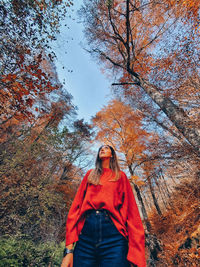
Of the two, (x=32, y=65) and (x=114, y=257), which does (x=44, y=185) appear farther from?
(x=114, y=257)

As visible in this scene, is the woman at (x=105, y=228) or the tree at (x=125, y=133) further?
the tree at (x=125, y=133)

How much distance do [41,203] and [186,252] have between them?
684cm

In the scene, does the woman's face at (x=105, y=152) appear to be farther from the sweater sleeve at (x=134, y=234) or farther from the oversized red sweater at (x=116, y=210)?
the sweater sleeve at (x=134, y=234)

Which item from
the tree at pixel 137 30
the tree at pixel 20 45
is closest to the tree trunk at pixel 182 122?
the tree at pixel 137 30

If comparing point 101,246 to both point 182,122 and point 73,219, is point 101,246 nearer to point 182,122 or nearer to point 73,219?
point 73,219

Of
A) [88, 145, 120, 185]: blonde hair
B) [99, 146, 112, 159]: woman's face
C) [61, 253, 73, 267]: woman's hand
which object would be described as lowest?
[61, 253, 73, 267]: woman's hand

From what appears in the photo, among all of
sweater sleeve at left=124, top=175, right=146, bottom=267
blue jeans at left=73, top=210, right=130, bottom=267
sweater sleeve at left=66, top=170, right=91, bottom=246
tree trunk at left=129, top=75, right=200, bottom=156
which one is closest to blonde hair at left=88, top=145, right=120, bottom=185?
sweater sleeve at left=66, top=170, right=91, bottom=246

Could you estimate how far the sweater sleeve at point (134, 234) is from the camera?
1.12m

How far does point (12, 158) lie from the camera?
20.4ft

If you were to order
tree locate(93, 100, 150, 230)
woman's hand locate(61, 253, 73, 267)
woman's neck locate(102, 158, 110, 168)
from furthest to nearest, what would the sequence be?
tree locate(93, 100, 150, 230) < woman's neck locate(102, 158, 110, 168) < woman's hand locate(61, 253, 73, 267)

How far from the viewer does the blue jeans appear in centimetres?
115

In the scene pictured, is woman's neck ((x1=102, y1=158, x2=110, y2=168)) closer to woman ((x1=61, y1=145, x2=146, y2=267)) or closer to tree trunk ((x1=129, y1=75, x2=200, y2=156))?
woman ((x1=61, y1=145, x2=146, y2=267))

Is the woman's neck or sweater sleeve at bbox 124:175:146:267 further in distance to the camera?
the woman's neck

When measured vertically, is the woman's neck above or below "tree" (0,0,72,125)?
below
